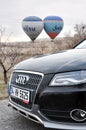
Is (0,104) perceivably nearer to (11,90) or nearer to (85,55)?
(11,90)

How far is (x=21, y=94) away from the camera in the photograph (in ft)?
13.9

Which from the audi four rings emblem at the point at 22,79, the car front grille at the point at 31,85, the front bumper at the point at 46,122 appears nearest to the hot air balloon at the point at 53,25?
the audi four rings emblem at the point at 22,79

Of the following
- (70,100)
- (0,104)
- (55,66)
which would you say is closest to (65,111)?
(70,100)

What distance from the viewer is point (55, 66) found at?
158 inches

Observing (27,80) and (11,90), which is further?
(11,90)

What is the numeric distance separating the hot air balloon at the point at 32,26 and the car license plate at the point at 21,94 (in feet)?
140

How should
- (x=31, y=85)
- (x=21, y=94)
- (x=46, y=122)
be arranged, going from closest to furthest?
1. (x=46, y=122)
2. (x=31, y=85)
3. (x=21, y=94)

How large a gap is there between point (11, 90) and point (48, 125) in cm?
94

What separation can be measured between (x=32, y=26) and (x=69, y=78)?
43727 millimetres

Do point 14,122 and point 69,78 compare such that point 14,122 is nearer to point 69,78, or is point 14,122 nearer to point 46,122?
point 46,122

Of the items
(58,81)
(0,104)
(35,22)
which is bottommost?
(35,22)

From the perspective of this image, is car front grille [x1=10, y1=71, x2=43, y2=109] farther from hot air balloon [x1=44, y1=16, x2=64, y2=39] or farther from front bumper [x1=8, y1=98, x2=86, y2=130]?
hot air balloon [x1=44, y1=16, x2=64, y2=39]

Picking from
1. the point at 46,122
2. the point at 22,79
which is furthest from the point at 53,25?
the point at 46,122

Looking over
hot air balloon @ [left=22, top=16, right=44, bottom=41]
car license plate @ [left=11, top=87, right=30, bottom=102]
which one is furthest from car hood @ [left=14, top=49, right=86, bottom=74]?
hot air balloon @ [left=22, top=16, right=44, bottom=41]
